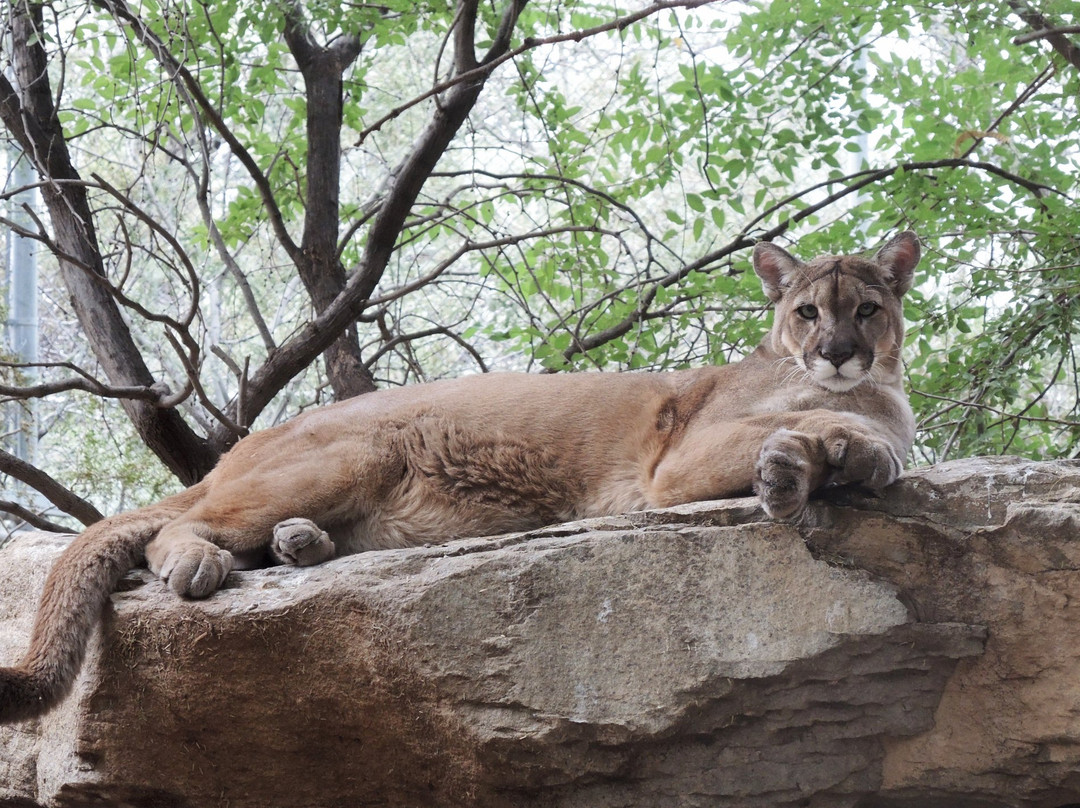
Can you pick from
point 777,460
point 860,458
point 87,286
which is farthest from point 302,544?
point 87,286

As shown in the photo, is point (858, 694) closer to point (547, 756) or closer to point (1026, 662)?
point (1026, 662)

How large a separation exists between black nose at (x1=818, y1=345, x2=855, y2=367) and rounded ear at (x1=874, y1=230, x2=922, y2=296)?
59cm

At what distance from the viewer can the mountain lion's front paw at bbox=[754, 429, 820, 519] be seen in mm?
3363

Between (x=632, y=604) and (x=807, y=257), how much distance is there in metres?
3.55

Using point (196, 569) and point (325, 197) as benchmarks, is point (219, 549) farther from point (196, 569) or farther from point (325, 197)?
point (325, 197)

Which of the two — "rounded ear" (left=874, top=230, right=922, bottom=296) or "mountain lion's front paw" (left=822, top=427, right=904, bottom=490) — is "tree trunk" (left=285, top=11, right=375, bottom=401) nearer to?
"rounded ear" (left=874, top=230, right=922, bottom=296)

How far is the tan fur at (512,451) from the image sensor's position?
12.9 ft

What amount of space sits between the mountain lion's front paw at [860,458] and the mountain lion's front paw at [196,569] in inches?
81.6

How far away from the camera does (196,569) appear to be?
3719 millimetres

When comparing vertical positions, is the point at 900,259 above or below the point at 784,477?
above

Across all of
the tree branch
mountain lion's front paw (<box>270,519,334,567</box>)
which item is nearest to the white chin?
mountain lion's front paw (<box>270,519,334,567</box>)

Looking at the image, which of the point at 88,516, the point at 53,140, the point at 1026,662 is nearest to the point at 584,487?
the point at 1026,662

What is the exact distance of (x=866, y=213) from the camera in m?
6.73

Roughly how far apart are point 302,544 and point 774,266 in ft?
8.16
